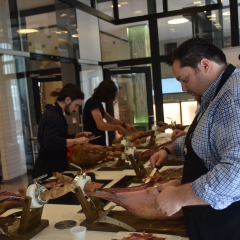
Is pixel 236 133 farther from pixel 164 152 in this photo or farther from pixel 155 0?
pixel 155 0

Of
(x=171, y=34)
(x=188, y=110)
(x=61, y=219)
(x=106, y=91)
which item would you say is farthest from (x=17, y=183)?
→ (x=171, y=34)

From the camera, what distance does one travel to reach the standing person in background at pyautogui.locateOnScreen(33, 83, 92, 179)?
284 centimetres

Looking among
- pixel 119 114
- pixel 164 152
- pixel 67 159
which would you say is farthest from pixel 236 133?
pixel 119 114

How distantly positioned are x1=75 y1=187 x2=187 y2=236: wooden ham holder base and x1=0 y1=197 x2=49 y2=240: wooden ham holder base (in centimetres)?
22

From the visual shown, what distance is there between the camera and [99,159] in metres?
Result: 2.93

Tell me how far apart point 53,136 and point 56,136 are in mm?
27

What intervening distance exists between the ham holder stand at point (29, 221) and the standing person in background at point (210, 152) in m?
0.64

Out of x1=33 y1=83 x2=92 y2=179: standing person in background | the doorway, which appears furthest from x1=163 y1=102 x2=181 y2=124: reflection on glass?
x1=33 y1=83 x2=92 y2=179: standing person in background

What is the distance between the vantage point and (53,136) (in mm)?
2814

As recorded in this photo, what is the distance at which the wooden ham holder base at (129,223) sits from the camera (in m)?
1.58

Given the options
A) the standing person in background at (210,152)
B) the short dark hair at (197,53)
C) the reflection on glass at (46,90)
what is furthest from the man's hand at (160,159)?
the reflection on glass at (46,90)

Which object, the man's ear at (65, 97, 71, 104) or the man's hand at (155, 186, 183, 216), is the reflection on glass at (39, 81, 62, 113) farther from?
the man's hand at (155, 186, 183, 216)

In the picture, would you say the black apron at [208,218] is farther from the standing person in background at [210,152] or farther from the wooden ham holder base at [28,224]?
the wooden ham holder base at [28,224]

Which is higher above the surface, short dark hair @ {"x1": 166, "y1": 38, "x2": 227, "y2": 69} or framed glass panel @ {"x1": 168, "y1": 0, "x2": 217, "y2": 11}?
framed glass panel @ {"x1": 168, "y1": 0, "x2": 217, "y2": 11}
